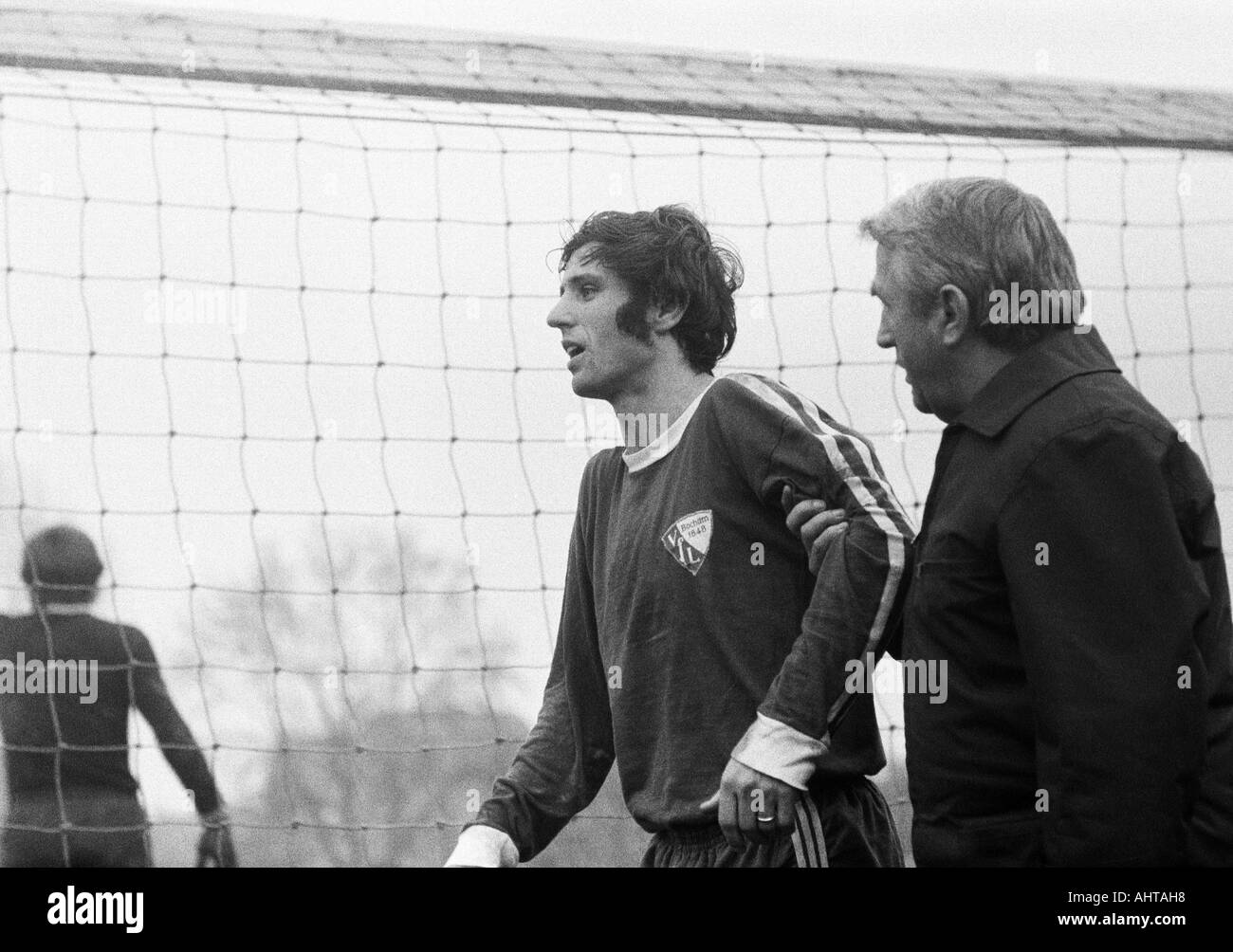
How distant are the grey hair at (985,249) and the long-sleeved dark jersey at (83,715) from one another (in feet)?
5.94

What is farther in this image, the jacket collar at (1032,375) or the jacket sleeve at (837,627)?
the jacket sleeve at (837,627)

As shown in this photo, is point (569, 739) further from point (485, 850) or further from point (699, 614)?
point (699, 614)

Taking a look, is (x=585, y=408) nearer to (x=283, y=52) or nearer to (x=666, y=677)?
(x=283, y=52)

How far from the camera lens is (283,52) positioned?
10.2 feet

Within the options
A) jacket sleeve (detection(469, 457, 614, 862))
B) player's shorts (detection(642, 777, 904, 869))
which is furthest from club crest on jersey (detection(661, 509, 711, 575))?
player's shorts (detection(642, 777, 904, 869))

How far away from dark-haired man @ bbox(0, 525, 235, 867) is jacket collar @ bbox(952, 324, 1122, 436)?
1.83 m

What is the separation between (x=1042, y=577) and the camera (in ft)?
5.35

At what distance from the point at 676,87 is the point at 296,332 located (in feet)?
3.12

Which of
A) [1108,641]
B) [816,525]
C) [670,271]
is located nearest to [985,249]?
[816,525]

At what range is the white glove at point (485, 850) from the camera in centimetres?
211

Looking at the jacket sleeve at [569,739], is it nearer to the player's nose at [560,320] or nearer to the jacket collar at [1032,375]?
the player's nose at [560,320]

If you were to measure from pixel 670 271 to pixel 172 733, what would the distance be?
1.42 meters

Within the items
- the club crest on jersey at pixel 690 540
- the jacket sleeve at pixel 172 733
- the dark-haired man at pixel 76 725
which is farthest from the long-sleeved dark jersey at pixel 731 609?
the dark-haired man at pixel 76 725
